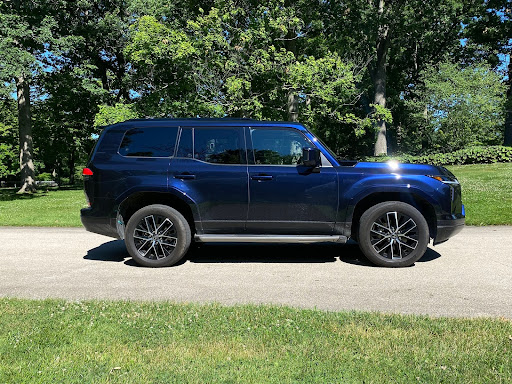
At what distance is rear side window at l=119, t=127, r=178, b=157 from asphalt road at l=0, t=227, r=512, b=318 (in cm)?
166

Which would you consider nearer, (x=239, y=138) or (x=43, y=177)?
(x=239, y=138)

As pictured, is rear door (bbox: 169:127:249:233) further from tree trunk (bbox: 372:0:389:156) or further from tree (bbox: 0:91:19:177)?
tree (bbox: 0:91:19:177)

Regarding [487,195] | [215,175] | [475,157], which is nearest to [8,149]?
[475,157]

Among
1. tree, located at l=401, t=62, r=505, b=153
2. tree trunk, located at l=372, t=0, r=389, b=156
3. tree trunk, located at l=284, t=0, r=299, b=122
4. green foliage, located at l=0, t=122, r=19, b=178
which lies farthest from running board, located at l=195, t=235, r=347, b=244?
green foliage, located at l=0, t=122, r=19, b=178

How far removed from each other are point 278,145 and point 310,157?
1.91 feet

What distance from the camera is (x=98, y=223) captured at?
602 centimetres

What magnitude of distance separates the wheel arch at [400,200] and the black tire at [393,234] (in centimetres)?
20

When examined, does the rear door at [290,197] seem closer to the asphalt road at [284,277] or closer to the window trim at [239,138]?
the window trim at [239,138]

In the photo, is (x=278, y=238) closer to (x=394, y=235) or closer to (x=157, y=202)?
(x=394, y=235)

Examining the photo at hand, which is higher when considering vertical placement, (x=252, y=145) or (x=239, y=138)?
(x=239, y=138)

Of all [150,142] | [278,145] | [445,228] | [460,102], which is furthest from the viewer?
[460,102]

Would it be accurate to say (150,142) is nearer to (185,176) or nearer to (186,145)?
(186,145)

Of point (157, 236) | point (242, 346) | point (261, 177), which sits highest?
point (261, 177)

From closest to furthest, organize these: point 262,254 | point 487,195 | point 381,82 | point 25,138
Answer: point 262,254 → point 487,195 → point 25,138 → point 381,82
